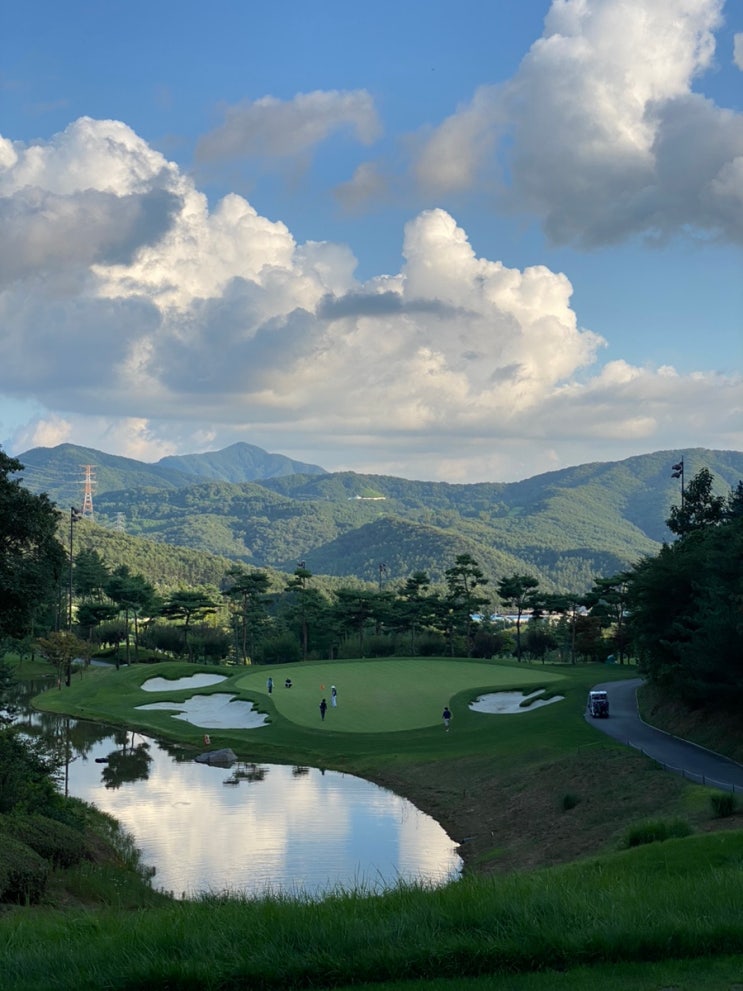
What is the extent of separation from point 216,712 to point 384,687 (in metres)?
10.6

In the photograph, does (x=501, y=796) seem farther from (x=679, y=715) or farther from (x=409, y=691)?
(x=409, y=691)

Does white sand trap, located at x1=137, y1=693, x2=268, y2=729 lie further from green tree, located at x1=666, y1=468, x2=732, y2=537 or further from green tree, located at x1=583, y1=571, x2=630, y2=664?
green tree, located at x1=583, y1=571, x2=630, y2=664

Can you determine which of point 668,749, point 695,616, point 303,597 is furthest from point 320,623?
point 668,749

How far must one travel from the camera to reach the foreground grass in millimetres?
8242

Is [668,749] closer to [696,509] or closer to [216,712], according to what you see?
[696,509]

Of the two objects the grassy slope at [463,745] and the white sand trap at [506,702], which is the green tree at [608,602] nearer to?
the grassy slope at [463,745]

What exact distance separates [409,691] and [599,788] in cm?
2918

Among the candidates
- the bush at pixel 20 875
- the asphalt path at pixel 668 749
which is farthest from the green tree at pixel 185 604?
the bush at pixel 20 875

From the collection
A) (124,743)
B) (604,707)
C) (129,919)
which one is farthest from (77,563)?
(129,919)

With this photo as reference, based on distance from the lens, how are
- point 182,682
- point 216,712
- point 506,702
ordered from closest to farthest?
point 506,702
point 216,712
point 182,682

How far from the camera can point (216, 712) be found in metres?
57.3

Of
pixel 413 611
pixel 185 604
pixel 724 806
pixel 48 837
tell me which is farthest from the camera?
pixel 185 604

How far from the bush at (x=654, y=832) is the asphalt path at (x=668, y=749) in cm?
811

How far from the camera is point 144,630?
119562 millimetres
